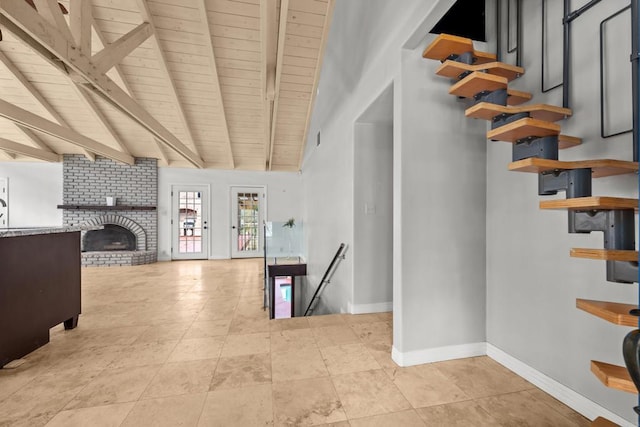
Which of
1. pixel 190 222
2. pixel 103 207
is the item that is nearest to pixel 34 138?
pixel 103 207

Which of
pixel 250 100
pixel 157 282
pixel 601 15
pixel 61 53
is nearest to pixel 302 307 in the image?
pixel 157 282

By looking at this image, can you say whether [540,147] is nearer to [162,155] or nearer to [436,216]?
[436,216]

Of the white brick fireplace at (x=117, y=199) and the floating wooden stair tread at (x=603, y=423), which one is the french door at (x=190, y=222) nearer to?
the white brick fireplace at (x=117, y=199)

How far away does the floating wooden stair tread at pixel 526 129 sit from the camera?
1.30 m

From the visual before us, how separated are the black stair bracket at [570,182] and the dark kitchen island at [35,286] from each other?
3.53 m

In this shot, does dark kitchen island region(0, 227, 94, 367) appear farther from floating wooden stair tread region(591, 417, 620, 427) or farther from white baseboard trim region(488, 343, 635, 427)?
white baseboard trim region(488, 343, 635, 427)

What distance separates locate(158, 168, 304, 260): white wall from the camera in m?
7.47

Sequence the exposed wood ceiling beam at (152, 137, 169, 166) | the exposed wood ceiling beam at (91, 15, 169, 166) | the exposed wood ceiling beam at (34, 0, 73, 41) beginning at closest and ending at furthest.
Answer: the exposed wood ceiling beam at (34, 0, 73, 41)
the exposed wood ceiling beam at (91, 15, 169, 166)
the exposed wood ceiling beam at (152, 137, 169, 166)

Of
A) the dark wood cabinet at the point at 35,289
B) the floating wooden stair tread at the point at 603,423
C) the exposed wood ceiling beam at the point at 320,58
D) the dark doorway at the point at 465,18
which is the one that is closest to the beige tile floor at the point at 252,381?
the dark wood cabinet at the point at 35,289

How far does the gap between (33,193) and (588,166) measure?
10.1m

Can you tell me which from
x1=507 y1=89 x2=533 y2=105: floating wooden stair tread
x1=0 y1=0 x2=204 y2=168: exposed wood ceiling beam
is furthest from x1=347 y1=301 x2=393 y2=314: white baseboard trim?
x1=0 y1=0 x2=204 y2=168: exposed wood ceiling beam

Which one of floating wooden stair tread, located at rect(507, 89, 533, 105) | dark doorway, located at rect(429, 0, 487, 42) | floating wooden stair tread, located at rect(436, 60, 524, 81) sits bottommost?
floating wooden stair tread, located at rect(507, 89, 533, 105)

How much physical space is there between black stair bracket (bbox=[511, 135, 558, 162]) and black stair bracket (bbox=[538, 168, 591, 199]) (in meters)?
0.10

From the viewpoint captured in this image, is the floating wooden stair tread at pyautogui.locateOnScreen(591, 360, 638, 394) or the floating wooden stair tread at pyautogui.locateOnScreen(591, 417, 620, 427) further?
the floating wooden stair tread at pyautogui.locateOnScreen(591, 417, 620, 427)
